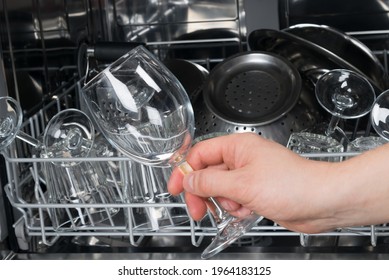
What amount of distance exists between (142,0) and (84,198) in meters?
0.45

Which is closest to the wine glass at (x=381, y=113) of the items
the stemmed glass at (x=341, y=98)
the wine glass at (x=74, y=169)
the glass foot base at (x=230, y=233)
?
the stemmed glass at (x=341, y=98)

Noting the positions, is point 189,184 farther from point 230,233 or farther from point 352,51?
point 352,51

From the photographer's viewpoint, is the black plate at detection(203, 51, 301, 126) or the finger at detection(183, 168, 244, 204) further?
the black plate at detection(203, 51, 301, 126)

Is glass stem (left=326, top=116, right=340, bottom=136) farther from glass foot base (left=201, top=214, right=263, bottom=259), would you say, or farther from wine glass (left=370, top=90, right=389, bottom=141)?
glass foot base (left=201, top=214, right=263, bottom=259)

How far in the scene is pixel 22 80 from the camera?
1127 millimetres

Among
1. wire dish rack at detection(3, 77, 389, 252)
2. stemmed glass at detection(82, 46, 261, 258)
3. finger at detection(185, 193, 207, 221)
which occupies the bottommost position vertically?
wire dish rack at detection(3, 77, 389, 252)

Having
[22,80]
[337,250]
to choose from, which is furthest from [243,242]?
[22,80]

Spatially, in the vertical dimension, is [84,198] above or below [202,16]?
below

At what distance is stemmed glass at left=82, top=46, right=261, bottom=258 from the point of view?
33.5 inches

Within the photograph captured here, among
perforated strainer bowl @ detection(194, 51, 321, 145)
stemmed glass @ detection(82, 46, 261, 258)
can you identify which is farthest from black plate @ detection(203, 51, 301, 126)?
stemmed glass @ detection(82, 46, 261, 258)

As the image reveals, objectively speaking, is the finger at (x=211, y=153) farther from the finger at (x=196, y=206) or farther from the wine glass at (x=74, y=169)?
the wine glass at (x=74, y=169)

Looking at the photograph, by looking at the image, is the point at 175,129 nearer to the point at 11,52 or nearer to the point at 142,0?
the point at 11,52

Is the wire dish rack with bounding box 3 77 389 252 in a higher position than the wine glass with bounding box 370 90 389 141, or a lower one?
lower

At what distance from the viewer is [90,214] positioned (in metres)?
1.09
